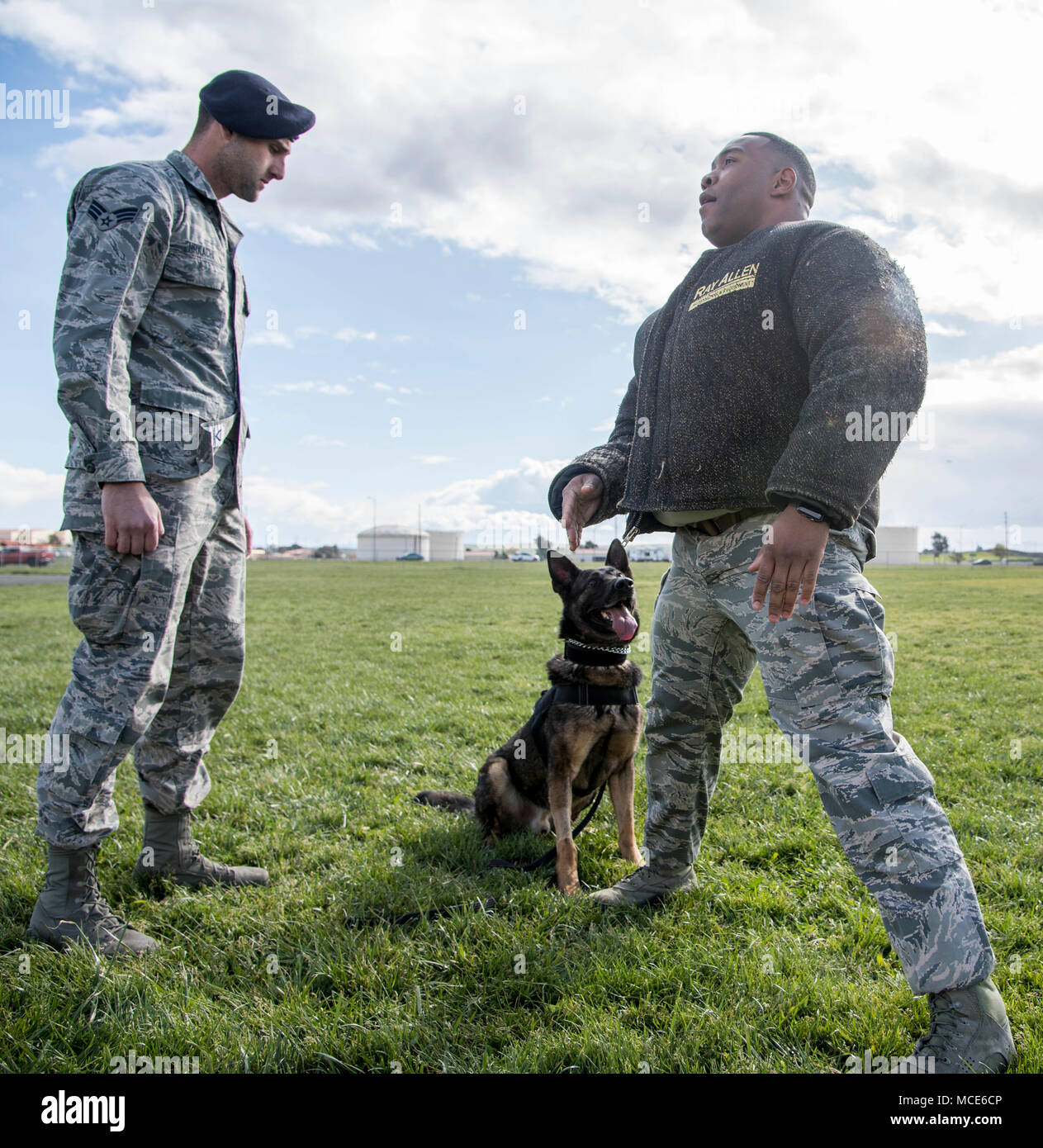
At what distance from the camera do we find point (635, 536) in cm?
326

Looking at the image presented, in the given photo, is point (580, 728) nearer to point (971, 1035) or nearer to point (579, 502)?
point (579, 502)

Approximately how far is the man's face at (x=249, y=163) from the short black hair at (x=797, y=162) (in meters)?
2.12

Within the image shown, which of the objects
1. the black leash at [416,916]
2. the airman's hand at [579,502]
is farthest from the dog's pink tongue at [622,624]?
the black leash at [416,916]

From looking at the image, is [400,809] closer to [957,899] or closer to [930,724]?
[957,899]

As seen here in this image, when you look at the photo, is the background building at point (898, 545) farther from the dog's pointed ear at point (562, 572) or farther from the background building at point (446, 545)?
the dog's pointed ear at point (562, 572)

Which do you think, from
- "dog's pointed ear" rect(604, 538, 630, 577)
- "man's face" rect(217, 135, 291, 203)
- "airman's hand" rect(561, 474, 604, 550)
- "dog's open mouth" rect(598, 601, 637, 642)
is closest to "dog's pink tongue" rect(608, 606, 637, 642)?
"dog's open mouth" rect(598, 601, 637, 642)

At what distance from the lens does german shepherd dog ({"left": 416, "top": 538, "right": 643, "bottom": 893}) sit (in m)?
3.78

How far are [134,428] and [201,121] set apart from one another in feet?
5.05

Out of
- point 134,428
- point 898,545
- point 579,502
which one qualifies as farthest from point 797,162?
point 898,545

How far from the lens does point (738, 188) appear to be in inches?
114

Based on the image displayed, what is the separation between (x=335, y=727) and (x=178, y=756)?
10.5ft

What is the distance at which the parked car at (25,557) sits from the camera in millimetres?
60156

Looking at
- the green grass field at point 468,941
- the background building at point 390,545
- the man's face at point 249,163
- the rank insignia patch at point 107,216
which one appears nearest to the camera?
the green grass field at point 468,941
